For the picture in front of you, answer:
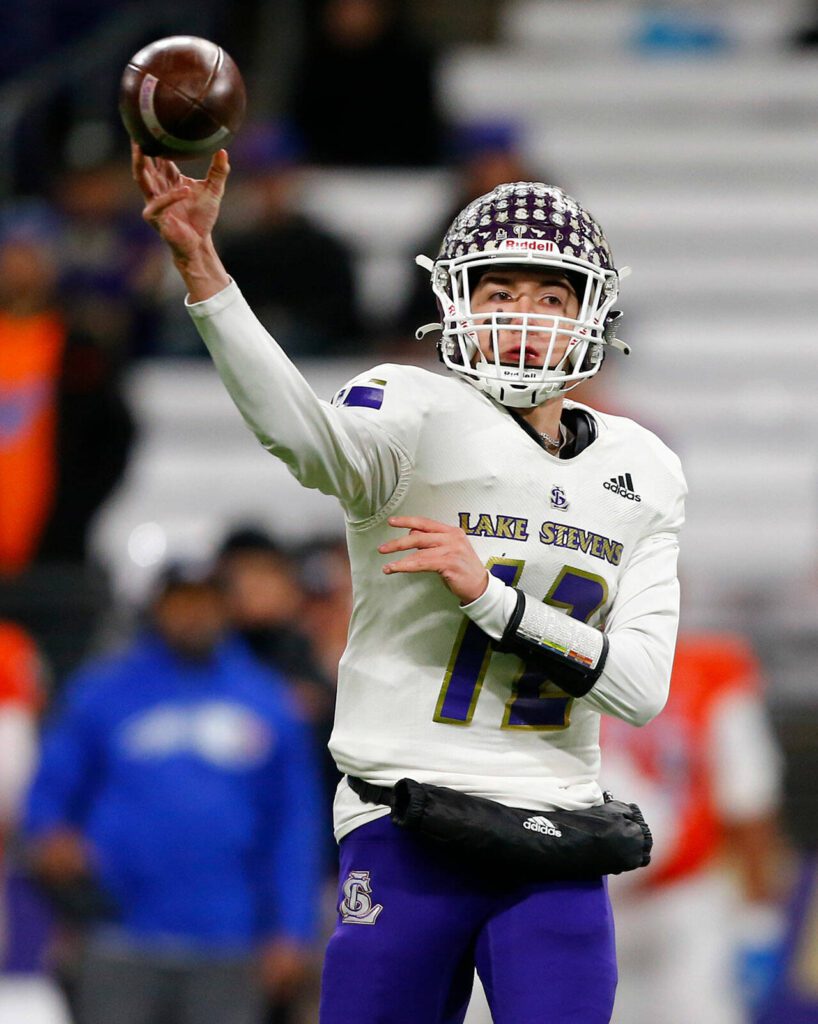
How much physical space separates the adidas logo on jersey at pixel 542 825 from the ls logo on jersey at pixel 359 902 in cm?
26

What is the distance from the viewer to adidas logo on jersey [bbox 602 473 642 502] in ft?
10.7

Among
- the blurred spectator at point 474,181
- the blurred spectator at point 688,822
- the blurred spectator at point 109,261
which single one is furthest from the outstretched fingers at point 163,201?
the blurred spectator at point 109,261

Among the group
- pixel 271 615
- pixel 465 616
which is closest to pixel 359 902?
pixel 465 616

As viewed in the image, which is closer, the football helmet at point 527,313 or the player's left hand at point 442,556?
the player's left hand at point 442,556

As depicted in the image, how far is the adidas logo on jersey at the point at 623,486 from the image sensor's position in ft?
10.7

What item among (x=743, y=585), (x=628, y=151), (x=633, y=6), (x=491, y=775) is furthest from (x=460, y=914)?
(x=633, y=6)

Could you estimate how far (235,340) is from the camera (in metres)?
2.84

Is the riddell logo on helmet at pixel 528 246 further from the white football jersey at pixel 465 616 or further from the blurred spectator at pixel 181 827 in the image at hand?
the blurred spectator at pixel 181 827

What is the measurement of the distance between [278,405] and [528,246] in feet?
1.90

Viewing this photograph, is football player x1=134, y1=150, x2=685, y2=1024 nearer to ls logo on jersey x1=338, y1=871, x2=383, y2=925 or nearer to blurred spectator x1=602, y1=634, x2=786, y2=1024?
ls logo on jersey x1=338, y1=871, x2=383, y2=925

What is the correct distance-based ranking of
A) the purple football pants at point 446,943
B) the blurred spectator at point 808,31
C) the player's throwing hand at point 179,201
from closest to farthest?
the player's throwing hand at point 179,201 → the purple football pants at point 446,943 → the blurred spectator at point 808,31

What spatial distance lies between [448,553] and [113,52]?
7.41 metres

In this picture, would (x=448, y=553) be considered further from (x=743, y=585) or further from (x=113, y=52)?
(x=113, y=52)

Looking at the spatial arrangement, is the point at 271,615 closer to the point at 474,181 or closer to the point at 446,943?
the point at 474,181
